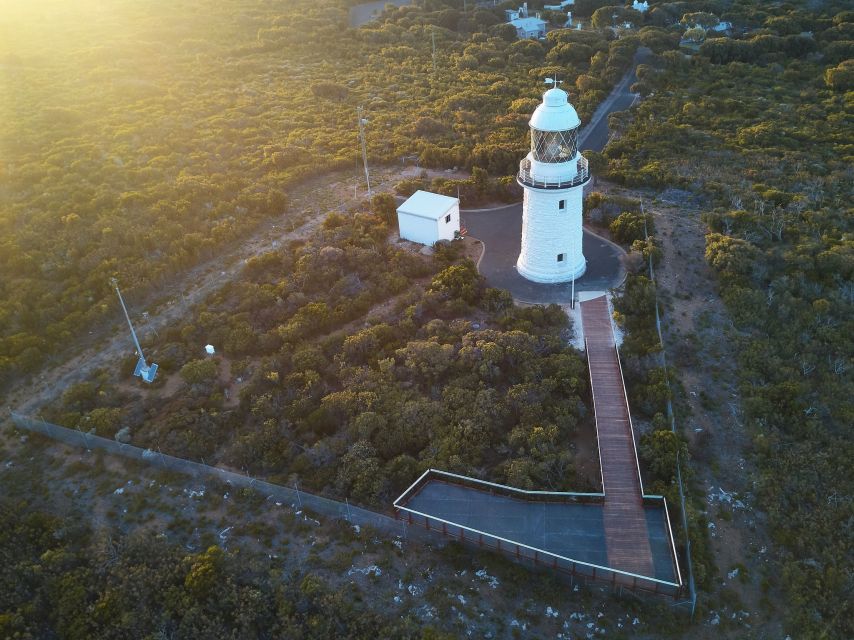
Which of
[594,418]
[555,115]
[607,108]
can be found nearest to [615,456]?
[594,418]

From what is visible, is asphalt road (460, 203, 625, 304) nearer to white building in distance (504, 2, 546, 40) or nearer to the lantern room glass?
the lantern room glass

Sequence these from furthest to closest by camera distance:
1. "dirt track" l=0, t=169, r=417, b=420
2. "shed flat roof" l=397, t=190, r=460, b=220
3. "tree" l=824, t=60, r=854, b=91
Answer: "tree" l=824, t=60, r=854, b=91 < "shed flat roof" l=397, t=190, r=460, b=220 < "dirt track" l=0, t=169, r=417, b=420

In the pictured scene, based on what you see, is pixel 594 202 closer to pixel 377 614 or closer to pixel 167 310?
pixel 167 310

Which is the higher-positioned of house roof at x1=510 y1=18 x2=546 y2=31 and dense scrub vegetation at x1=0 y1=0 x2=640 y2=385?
house roof at x1=510 y1=18 x2=546 y2=31

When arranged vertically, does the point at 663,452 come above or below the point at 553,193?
below

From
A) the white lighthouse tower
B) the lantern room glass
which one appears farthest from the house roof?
the lantern room glass

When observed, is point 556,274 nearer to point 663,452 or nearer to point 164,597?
point 663,452

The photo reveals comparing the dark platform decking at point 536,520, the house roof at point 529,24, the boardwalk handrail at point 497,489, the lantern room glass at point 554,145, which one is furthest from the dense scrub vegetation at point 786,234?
the house roof at point 529,24
